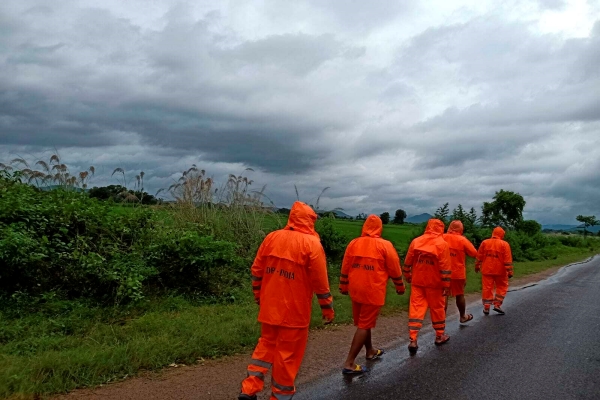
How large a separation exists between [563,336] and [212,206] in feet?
27.7

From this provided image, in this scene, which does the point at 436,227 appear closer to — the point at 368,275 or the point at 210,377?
the point at 368,275

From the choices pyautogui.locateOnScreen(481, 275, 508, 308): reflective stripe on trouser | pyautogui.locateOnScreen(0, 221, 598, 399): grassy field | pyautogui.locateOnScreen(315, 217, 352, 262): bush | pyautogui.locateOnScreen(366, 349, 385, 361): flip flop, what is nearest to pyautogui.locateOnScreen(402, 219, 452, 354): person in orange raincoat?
pyautogui.locateOnScreen(366, 349, 385, 361): flip flop

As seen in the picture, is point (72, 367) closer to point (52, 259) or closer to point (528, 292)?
point (52, 259)

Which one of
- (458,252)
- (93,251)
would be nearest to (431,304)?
(458,252)

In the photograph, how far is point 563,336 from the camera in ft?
26.9

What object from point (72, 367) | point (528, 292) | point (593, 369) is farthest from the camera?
point (528, 292)

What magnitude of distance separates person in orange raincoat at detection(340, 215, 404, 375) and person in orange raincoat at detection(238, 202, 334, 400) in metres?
1.49

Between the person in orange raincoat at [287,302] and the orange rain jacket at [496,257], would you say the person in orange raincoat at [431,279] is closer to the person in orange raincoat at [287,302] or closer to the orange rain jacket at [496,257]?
the person in orange raincoat at [287,302]

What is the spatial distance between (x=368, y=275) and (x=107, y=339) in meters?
3.56

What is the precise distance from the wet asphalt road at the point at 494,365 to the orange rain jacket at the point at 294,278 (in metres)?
1.03

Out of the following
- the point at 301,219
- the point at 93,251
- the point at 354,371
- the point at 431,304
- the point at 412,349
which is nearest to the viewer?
the point at 301,219

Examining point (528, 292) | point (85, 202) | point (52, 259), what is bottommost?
point (528, 292)

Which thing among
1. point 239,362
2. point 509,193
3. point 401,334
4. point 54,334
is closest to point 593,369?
point 401,334

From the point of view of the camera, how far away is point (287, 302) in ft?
15.0
